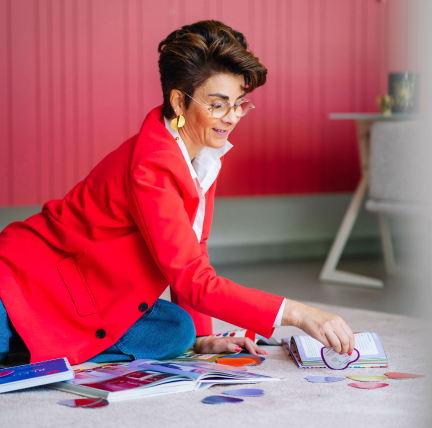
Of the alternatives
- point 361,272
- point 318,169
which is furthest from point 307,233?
point 361,272

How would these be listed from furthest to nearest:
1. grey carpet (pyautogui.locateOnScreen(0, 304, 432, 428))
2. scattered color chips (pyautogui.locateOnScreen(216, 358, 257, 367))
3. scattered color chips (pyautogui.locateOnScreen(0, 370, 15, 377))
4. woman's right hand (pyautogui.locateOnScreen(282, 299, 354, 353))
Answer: scattered color chips (pyautogui.locateOnScreen(216, 358, 257, 367)) → scattered color chips (pyautogui.locateOnScreen(0, 370, 15, 377)) → woman's right hand (pyautogui.locateOnScreen(282, 299, 354, 353)) → grey carpet (pyautogui.locateOnScreen(0, 304, 432, 428))

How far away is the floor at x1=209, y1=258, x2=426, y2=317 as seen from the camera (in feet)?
8.50

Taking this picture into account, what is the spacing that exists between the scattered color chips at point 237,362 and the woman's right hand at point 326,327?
1.05 ft

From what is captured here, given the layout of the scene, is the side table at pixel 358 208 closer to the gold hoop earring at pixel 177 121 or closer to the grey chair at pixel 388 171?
the grey chair at pixel 388 171

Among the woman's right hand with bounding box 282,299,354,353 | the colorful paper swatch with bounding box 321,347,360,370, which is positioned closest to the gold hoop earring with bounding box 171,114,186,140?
the woman's right hand with bounding box 282,299,354,353

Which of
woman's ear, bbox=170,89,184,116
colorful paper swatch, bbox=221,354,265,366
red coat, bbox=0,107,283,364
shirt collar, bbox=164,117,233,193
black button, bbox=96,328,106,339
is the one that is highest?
woman's ear, bbox=170,89,184,116

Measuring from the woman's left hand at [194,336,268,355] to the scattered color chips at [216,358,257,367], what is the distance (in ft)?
0.20

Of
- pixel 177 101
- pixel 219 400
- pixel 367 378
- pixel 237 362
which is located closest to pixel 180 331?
pixel 237 362

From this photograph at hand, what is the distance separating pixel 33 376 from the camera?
1226 millimetres

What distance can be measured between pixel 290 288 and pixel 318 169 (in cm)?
135

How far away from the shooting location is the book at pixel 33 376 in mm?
1215

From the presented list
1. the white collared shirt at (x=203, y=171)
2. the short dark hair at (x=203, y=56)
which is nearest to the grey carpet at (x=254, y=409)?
the white collared shirt at (x=203, y=171)

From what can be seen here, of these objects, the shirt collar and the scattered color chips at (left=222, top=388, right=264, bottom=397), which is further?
the shirt collar

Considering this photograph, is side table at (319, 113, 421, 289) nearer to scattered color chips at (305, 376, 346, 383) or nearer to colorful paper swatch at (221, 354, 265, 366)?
colorful paper swatch at (221, 354, 265, 366)
